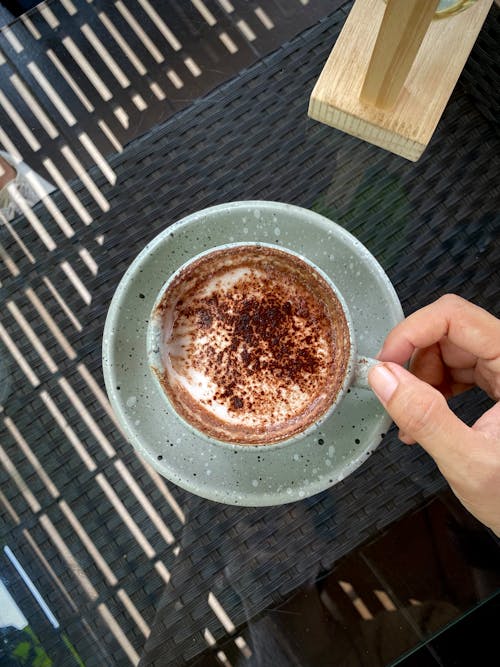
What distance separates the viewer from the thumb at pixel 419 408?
639 millimetres

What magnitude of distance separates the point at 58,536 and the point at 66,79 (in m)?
0.79

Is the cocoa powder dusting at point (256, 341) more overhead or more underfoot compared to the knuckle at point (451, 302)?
more overhead

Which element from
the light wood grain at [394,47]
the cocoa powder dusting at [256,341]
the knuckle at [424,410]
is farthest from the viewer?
the cocoa powder dusting at [256,341]

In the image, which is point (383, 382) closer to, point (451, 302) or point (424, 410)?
point (424, 410)

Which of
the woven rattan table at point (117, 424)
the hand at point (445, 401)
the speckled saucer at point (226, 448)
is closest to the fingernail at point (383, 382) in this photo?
the hand at point (445, 401)

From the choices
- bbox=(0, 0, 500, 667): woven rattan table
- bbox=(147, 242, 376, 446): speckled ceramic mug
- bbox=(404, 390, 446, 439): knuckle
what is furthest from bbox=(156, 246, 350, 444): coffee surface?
bbox=(0, 0, 500, 667): woven rattan table

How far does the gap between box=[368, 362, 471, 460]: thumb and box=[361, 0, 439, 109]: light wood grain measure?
304mm

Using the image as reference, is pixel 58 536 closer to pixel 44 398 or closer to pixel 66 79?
pixel 44 398

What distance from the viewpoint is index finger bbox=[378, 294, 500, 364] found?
2.39 feet

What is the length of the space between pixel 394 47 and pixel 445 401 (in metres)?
0.37

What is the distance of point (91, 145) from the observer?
3.37 ft

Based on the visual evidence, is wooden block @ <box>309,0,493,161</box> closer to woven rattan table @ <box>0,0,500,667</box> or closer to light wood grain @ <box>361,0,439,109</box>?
light wood grain @ <box>361,0,439,109</box>

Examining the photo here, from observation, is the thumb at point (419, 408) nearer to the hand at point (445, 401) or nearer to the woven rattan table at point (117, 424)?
the hand at point (445, 401)

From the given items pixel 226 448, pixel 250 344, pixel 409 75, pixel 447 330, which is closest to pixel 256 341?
pixel 250 344
